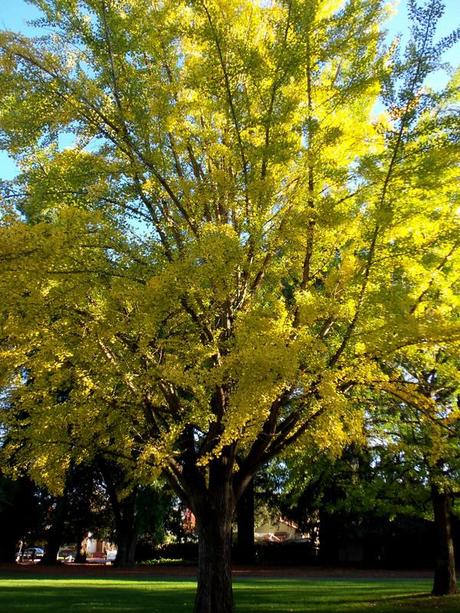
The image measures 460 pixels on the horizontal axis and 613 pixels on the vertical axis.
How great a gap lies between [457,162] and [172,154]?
3.83 meters

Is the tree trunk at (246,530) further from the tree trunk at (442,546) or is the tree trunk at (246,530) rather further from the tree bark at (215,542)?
the tree bark at (215,542)

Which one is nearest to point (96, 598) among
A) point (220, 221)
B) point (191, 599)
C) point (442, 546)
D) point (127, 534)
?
point (191, 599)

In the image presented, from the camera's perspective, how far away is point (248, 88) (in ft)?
24.1

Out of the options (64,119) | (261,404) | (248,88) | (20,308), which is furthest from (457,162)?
(20,308)

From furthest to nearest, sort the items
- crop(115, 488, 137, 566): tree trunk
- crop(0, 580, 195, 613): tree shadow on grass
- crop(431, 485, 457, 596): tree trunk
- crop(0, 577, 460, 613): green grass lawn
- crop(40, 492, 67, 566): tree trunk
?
crop(40, 492, 67, 566): tree trunk → crop(115, 488, 137, 566): tree trunk → crop(431, 485, 457, 596): tree trunk → crop(0, 580, 195, 613): tree shadow on grass → crop(0, 577, 460, 613): green grass lawn

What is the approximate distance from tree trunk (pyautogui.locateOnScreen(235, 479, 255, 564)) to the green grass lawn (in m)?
14.3

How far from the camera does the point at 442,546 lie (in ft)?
43.0

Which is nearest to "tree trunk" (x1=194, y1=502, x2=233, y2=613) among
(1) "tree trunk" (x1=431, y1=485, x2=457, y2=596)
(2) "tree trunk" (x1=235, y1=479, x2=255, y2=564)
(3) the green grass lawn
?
(3) the green grass lawn

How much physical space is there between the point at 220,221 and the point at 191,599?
8552mm

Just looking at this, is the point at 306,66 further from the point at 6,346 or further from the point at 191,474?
the point at 191,474

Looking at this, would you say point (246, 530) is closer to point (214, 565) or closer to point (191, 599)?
point (191, 599)

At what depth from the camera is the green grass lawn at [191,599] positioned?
10203mm

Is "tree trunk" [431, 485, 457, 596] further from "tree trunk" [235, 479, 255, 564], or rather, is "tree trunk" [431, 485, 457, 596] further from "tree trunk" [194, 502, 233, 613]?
"tree trunk" [235, 479, 255, 564]

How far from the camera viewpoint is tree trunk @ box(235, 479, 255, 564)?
29.5 m
